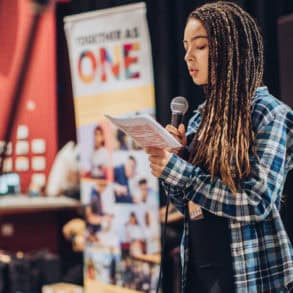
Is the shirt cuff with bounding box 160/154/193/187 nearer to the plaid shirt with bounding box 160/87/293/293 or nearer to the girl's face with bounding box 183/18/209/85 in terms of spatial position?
the plaid shirt with bounding box 160/87/293/293

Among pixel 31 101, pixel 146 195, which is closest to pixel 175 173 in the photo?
pixel 146 195

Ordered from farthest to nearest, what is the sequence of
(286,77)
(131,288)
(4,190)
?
(4,190), (131,288), (286,77)

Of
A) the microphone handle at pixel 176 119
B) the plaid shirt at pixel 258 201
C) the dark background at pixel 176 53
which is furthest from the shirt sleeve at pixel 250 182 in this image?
the dark background at pixel 176 53

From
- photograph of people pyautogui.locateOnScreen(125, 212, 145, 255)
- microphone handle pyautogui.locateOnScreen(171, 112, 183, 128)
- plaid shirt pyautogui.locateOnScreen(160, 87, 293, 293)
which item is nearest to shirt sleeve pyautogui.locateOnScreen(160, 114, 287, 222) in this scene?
plaid shirt pyautogui.locateOnScreen(160, 87, 293, 293)

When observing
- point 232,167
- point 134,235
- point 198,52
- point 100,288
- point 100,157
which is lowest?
point 100,288

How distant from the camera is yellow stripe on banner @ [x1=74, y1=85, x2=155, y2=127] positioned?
2982 mm

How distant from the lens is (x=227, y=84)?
1635mm

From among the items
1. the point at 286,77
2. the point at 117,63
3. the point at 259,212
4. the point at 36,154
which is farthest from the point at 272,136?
the point at 36,154

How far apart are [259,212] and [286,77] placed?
33.6 inches

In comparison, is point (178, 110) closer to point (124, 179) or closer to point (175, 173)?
point (175, 173)

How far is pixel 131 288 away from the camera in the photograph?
317cm

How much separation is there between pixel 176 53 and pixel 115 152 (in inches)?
22.0

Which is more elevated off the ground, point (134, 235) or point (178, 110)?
point (178, 110)

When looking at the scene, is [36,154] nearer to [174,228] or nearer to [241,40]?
[174,228]
